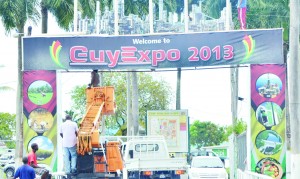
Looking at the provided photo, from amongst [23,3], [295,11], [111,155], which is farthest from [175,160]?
[23,3]

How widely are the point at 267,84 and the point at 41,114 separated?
760 cm

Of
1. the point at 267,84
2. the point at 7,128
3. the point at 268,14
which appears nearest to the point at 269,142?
the point at 267,84

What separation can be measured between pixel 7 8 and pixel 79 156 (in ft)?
56.3

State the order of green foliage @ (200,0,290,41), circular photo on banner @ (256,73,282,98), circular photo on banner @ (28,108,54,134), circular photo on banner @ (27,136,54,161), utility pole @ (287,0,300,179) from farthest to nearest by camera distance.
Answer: green foliage @ (200,0,290,41) < circular photo on banner @ (28,108,54,134) < circular photo on banner @ (27,136,54,161) < circular photo on banner @ (256,73,282,98) < utility pole @ (287,0,300,179)

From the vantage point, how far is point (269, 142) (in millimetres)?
27734

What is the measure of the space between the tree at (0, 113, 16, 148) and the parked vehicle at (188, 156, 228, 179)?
67128 mm

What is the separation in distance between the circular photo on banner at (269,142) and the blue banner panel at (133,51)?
2553 millimetres

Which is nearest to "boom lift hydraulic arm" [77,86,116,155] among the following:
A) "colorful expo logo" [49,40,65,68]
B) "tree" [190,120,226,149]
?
"colorful expo logo" [49,40,65,68]

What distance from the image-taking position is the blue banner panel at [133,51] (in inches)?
1109

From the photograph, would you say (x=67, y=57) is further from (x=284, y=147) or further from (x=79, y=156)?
(x=284, y=147)

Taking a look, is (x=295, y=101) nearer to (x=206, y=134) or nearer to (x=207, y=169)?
(x=207, y=169)

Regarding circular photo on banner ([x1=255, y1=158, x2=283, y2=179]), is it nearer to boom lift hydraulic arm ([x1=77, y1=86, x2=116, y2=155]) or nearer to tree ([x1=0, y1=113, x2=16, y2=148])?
boom lift hydraulic arm ([x1=77, y1=86, x2=116, y2=155])

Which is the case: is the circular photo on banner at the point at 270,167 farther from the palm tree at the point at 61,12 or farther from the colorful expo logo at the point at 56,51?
the palm tree at the point at 61,12

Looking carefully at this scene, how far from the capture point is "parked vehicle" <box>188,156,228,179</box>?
34.8 metres
